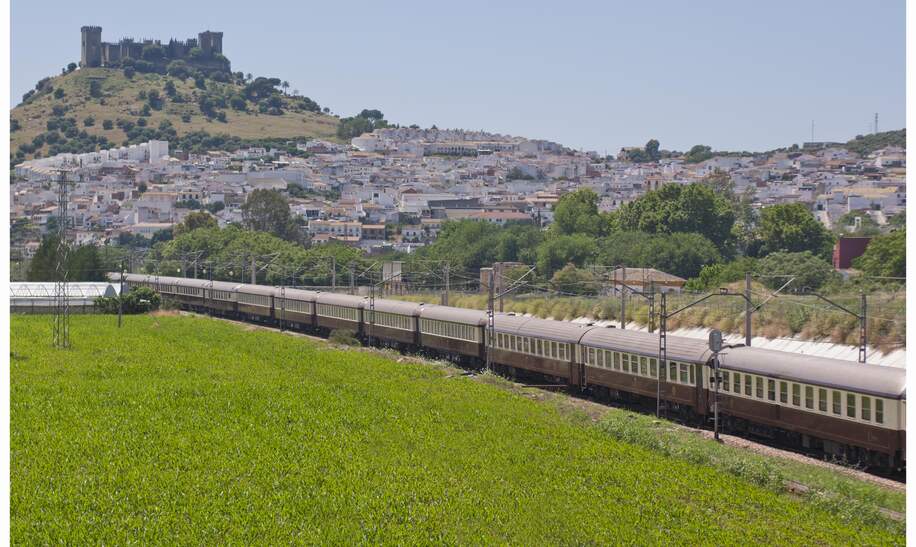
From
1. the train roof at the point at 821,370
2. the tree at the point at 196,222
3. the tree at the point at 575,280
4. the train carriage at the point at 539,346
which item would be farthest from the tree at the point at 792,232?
the train roof at the point at 821,370

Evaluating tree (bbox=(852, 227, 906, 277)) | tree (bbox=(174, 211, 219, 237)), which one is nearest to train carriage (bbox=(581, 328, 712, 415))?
tree (bbox=(852, 227, 906, 277))

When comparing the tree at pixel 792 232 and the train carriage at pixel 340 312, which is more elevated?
the tree at pixel 792 232

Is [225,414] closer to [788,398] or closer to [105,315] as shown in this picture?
[788,398]

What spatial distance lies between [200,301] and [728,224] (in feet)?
180

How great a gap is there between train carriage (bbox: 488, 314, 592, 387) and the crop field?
4.97 ft

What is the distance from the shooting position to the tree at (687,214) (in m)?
111

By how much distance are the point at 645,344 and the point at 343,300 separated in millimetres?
27283

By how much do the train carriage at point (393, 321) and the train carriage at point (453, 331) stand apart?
75cm

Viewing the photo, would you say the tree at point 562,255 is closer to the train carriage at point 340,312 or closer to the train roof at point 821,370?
the train carriage at point 340,312

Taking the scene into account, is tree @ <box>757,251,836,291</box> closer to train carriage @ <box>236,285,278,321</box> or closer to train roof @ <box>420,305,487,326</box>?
train carriage @ <box>236,285,278,321</box>

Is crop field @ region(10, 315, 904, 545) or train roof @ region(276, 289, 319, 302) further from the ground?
train roof @ region(276, 289, 319, 302)

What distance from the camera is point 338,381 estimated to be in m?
37.7

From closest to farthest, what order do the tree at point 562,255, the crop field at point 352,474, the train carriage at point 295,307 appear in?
1. the crop field at point 352,474
2. the train carriage at point 295,307
3. the tree at point 562,255

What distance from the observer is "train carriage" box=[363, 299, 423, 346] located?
47562 millimetres
